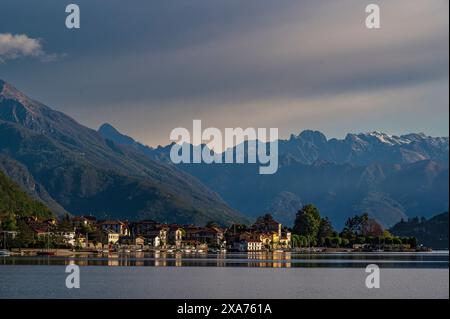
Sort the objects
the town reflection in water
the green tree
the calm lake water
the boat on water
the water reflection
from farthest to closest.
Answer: the green tree, the boat on water, the town reflection in water, the water reflection, the calm lake water

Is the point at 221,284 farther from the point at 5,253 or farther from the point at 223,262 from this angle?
the point at 5,253

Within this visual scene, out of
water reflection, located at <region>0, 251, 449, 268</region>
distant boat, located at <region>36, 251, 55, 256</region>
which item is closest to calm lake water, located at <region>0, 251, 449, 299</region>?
water reflection, located at <region>0, 251, 449, 268</region>

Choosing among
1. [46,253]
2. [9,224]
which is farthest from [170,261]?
[9,224]

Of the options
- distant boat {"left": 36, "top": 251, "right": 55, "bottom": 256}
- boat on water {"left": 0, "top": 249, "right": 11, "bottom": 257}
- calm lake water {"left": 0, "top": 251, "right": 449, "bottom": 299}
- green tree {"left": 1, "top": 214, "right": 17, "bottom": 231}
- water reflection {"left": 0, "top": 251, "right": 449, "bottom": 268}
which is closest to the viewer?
calm lake water {"left": 0, "top": 251, "right": 449, "bottom": 299}

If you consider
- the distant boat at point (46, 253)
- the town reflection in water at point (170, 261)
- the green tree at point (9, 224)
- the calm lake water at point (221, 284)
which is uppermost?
the green tree at point (9, 224)

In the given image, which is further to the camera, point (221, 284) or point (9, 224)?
point (9, 224)

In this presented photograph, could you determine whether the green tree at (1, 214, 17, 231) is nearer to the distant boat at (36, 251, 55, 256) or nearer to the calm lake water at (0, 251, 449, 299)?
the distant boat at (36, 251, 55, 256)

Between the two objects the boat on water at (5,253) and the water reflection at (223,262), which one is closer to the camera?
the water reflection at (223,262)

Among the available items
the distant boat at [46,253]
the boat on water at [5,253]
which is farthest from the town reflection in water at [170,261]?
the boat on water at [5,253]

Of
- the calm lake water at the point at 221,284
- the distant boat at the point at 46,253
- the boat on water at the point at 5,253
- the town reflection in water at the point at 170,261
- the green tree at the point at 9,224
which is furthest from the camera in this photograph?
the green tree at the point at 9,224

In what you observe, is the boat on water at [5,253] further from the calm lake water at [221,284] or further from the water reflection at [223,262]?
the calm lake water at [221,284]
